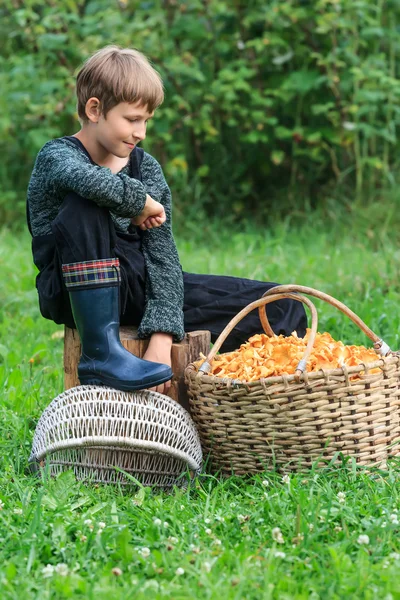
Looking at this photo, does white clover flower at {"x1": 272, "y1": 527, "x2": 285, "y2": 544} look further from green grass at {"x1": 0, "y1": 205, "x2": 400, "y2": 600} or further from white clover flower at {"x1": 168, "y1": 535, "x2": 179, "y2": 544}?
white clover flower at {"x1": 168, "y1": 535, "x2": 179, "y2": 544}

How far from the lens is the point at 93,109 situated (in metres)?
2.61

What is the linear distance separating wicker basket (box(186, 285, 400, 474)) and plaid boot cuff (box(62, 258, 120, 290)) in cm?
37

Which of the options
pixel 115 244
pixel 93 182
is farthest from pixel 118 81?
pixel 115 244

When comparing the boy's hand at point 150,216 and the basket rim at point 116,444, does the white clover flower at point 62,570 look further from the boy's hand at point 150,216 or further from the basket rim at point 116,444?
the boy's hand at point 150,216

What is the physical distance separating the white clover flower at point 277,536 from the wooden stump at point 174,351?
0.77m

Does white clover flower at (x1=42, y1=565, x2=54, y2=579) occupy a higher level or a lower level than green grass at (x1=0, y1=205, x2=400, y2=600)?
higher

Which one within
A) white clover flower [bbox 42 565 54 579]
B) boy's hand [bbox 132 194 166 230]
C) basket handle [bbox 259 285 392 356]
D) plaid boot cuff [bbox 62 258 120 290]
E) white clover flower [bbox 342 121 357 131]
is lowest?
white clover flower [bbox 42 565 54 579]

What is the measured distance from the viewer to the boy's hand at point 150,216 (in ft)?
8.52

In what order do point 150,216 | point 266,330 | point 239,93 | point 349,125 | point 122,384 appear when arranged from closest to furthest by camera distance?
point 122,384
point 150,216
point 266,330
point 349,125
point 239,93

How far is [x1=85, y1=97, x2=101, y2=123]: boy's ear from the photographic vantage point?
259 centimetres

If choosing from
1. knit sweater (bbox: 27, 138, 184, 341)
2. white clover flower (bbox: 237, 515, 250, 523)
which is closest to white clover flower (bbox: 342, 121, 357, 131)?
knit sweater (bbox: 27, 138, 184, 341)

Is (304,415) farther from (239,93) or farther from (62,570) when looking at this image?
(239,93)

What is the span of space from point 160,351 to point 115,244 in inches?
13.5

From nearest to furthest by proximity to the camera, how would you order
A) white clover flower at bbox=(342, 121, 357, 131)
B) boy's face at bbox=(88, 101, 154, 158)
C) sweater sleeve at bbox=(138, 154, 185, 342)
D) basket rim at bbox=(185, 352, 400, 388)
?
basket rim at bbox=(185, 352, 400, 388)
boy's face at bbox=(88, 101, 154, 158)
sweater sleeve at bbox=(138, 154, 185, 342)
white clover flower at bbox=(342, 121, 357, 131)
